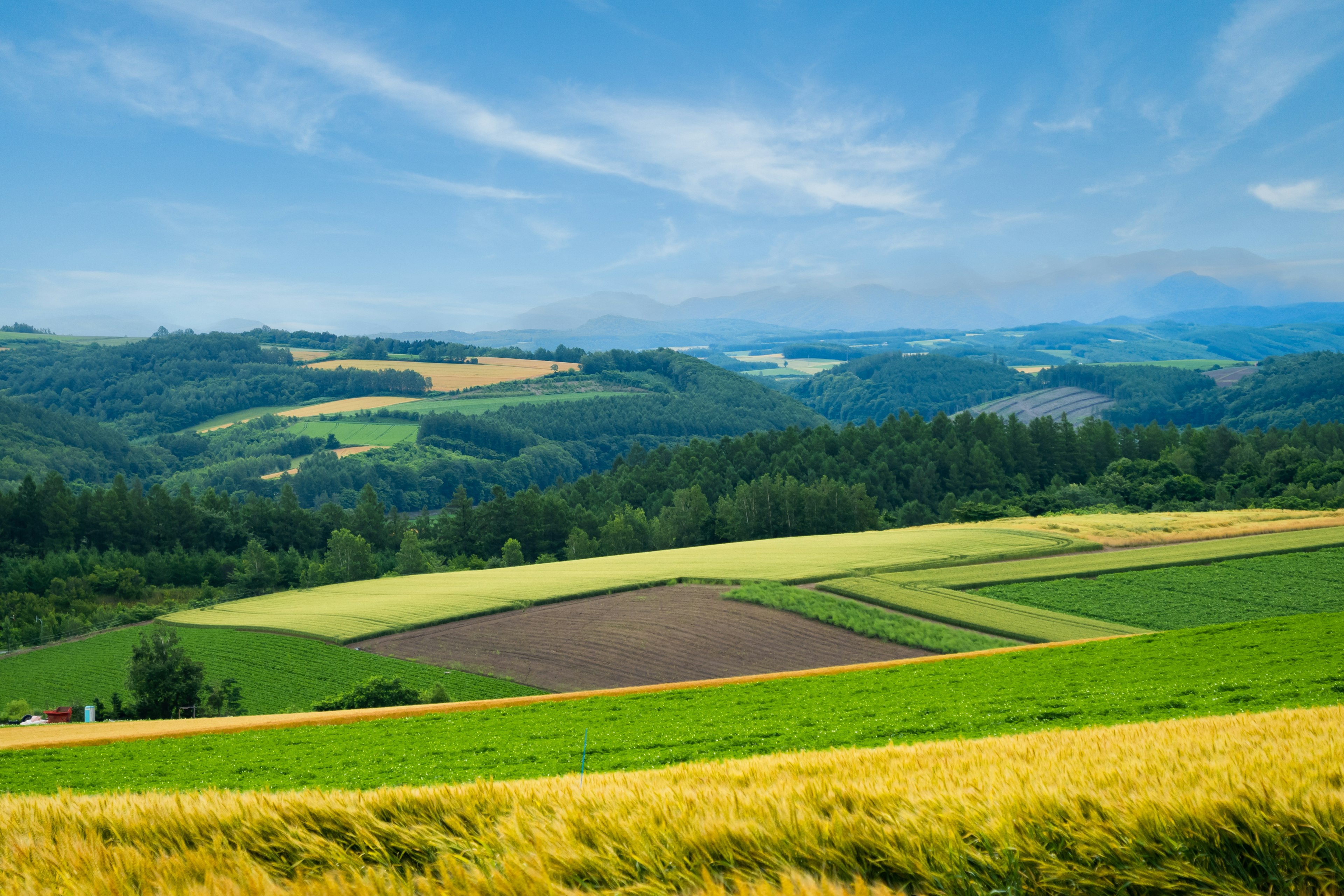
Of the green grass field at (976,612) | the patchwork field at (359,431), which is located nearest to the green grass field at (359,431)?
the patchwork field at (359,431)

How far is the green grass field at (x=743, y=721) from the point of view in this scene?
14930mm

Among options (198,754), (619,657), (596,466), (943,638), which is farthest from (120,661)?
(596,466)

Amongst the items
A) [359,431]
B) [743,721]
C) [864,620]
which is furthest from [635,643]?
[359,431]

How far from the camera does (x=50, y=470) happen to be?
497 ft

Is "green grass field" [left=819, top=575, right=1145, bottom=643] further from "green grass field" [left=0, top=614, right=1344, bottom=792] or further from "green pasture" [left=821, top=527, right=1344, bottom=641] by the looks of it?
"green grass field" [left=0, top=614, right=1344, bottom=792]

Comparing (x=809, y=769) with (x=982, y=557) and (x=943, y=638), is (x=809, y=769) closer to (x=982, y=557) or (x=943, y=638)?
(x=943, y=638)

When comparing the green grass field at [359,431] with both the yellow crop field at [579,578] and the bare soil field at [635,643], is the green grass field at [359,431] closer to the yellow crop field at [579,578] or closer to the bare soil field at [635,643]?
the yellow crop field at [579,578]

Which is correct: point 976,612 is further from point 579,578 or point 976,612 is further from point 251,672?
point 251,672

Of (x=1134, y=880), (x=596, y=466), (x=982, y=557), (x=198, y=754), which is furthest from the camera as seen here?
(x=596, y=466)

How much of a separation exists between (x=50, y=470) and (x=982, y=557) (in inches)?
6626

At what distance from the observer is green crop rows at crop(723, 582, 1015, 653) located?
3984cm

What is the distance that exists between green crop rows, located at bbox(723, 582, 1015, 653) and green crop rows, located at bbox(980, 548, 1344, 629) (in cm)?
799

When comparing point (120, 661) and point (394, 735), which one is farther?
point (120, 661)

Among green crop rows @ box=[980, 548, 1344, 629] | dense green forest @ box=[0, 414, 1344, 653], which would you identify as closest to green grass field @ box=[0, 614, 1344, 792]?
green crop rows @ box=[980, 548, 1344, 629]
